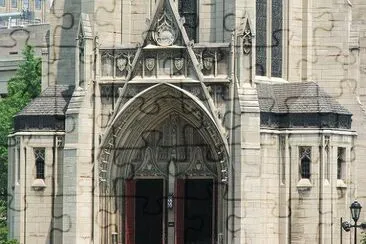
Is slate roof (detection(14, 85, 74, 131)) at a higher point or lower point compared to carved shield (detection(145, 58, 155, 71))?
lower

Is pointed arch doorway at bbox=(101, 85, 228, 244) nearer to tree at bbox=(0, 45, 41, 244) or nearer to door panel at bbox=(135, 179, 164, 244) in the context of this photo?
door panel at bbox=(135, 179, 164, 244)

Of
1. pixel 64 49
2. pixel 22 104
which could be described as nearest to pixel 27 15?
pixel 22 104

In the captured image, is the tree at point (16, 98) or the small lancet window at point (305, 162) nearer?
the small lancet window at point (305, 162)

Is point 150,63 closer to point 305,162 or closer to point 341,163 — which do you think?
point 305,162

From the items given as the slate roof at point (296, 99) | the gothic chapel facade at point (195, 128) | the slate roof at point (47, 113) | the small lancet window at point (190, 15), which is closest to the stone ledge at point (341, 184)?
the gothic chapel facade at point (195, 128)

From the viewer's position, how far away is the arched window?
7781 cm

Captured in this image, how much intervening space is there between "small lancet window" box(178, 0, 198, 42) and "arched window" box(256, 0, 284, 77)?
7.40 feet

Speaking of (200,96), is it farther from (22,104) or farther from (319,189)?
(22,104)

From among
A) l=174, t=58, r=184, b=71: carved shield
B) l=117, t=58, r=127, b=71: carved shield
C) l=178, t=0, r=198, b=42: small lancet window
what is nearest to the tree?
l=178, t=0, r=198, b=42: small lancet window

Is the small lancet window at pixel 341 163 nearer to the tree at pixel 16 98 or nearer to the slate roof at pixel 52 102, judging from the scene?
the slate roof at pixel 52 102

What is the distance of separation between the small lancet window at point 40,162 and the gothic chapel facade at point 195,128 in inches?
1.4

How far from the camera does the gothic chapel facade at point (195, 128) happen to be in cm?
7462

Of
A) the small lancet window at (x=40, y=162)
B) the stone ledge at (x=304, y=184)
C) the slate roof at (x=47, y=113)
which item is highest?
the slate roof at (x=47, y=113)

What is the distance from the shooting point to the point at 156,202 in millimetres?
77625
